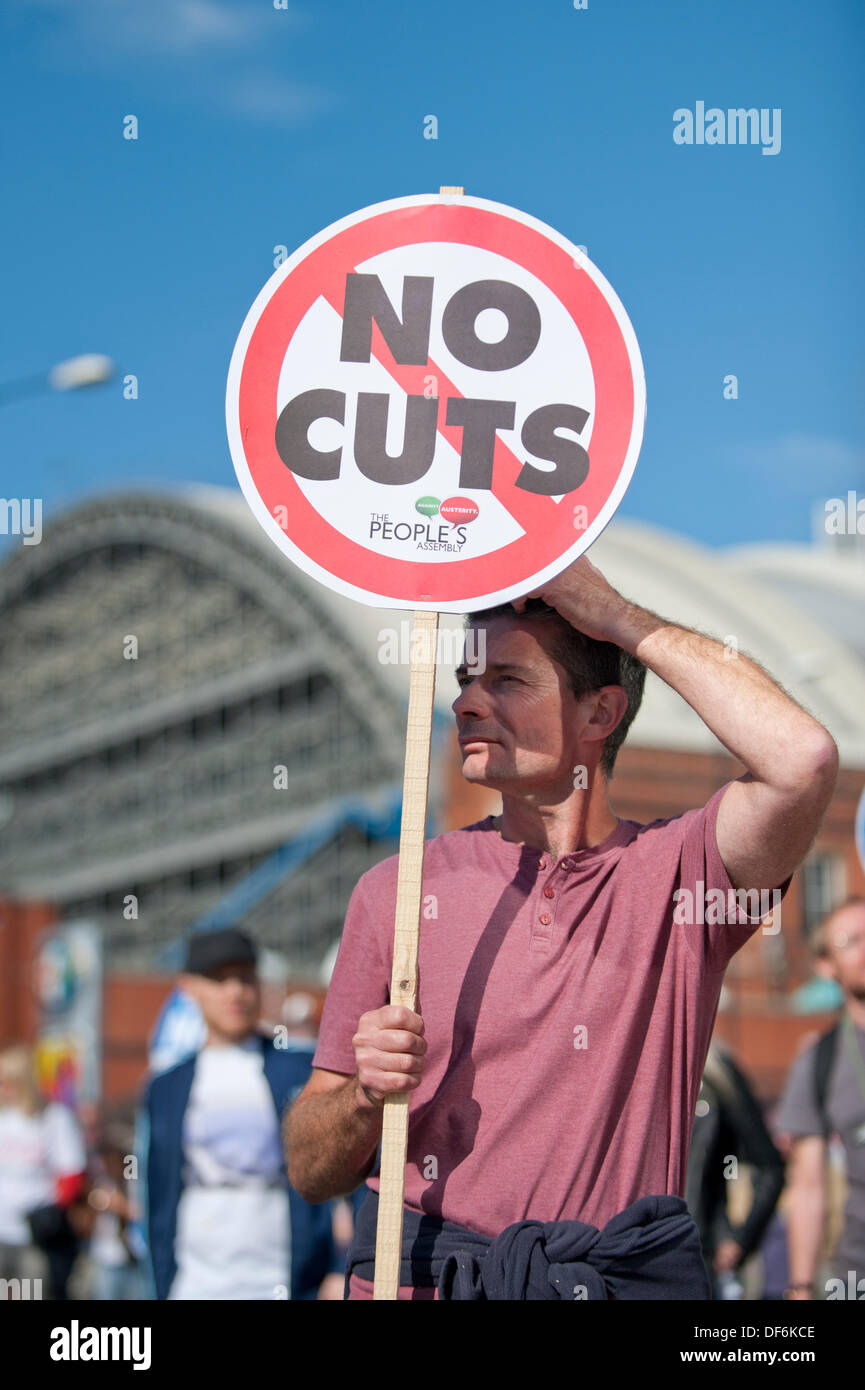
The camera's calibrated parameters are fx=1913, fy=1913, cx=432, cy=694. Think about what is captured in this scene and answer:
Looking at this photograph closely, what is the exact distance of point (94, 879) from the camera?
134 feet

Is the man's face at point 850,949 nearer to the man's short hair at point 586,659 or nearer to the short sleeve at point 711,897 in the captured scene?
the man's short hair at point 586,659

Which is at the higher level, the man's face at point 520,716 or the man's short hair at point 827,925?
the man's short hair at point 827,925

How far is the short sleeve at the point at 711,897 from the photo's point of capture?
9.84ft

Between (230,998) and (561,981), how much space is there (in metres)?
3.32

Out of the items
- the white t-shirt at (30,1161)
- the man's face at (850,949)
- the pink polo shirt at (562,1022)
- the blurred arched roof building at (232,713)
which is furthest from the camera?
the blurred arched roof building at (232,713)

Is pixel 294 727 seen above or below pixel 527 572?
above

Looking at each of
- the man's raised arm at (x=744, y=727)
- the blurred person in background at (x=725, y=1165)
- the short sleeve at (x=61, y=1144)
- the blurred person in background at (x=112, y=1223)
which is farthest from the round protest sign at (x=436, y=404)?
the short sleeve at (x=61, y=1144)

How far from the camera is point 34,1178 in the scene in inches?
433

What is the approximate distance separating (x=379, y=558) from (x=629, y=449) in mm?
438

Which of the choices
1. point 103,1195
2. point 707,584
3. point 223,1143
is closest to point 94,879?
point 707,584

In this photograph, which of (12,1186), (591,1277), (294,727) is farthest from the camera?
(294,727)

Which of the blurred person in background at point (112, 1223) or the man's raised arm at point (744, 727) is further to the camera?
the blurred person in background at point (112, 1223)

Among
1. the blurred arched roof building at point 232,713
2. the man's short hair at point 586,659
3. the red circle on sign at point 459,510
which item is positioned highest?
the blurred arched roof building at point 232,713

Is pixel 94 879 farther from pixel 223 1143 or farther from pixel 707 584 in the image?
pixel 223 1143
